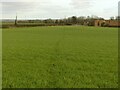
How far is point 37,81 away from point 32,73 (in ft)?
5.58

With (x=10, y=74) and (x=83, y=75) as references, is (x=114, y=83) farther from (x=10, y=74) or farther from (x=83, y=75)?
(x=10, y=74)

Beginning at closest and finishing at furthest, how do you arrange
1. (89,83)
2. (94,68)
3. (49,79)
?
(89,83) < (49,79) < (94,68)

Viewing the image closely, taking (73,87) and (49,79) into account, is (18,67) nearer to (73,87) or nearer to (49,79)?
(49,79)

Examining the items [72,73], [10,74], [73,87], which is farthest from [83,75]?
[10,74]

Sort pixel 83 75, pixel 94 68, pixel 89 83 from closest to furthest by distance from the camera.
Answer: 1. pixel 89 83
2. pixel 83 75
3. pixel 94 68

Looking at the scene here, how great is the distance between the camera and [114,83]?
31.7 ft

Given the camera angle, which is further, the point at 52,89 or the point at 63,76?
the point at 63,76

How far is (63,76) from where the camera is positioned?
10.8 m

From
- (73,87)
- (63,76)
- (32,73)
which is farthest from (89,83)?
(32,73)

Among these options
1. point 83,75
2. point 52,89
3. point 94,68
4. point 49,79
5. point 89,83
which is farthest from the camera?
point 94,68

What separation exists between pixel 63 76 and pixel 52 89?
7.17ft

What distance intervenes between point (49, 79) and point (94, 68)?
346 centimetres

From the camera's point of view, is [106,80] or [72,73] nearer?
[106,80]

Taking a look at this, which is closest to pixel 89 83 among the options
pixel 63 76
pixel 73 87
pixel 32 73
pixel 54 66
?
pixel 73 87
